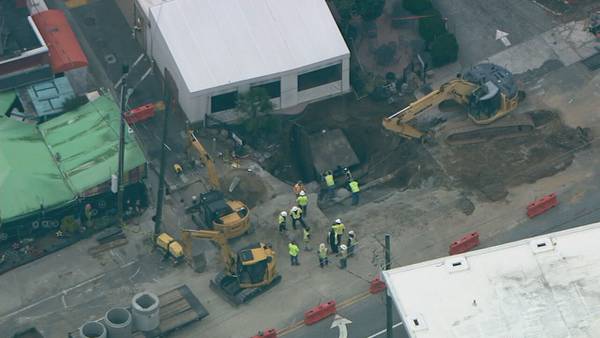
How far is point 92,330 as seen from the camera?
6606 cm

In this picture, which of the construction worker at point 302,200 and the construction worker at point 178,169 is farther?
the construction worker at point 178,169

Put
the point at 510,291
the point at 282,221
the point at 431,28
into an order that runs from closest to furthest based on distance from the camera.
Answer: the point at 510,291 < the point at 282,221 < the point at 431,28

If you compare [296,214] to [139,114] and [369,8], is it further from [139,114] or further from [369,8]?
[369,8]

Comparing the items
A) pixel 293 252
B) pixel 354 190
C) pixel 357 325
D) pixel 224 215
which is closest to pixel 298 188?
pixel 354 190

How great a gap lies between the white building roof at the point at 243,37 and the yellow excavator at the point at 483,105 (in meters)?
6.90

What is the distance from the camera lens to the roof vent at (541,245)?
213ft

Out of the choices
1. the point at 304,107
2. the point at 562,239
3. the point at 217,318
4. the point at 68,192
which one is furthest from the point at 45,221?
the point at 562,239

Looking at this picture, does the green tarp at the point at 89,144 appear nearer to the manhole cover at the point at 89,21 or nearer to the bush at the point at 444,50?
the manhole cover at the point at 89,21

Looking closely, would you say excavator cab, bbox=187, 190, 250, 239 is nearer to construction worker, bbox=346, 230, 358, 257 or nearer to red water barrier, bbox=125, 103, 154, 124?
construction worker, bbox=346, 230, 358, 257

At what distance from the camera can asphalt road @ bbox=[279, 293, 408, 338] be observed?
68375mm

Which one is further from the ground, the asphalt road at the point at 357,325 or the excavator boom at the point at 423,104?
the excavator boom at the point at 423,104

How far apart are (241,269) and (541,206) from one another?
1707 cm

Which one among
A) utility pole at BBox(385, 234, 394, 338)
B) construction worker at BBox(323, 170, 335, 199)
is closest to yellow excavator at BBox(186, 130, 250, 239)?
construction worker at BBox(323, 170, 335, 199)

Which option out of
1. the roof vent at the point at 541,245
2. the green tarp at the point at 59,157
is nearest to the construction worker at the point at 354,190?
the green tarp at the point at 59,157
